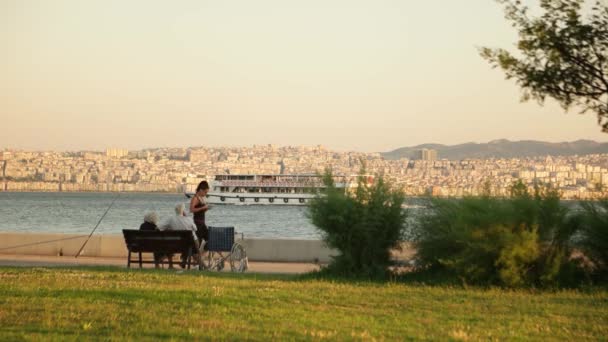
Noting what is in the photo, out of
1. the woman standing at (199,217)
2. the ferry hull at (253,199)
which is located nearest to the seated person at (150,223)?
the woman standing at (199,217)

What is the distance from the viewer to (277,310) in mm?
9516

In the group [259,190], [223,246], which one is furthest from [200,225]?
[259,190]

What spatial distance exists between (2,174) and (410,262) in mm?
160654

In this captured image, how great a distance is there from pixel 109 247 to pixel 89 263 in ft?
7.81

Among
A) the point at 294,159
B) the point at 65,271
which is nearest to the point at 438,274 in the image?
the point at 65,271

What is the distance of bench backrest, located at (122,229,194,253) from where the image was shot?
1473 centimetres

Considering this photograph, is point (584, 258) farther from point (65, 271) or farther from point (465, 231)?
point (65, 271)

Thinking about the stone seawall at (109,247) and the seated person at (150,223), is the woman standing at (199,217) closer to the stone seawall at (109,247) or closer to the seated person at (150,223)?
the seated person at (150,223)

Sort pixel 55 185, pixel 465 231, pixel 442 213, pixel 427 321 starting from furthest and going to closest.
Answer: pixel 55 185 → pixel 442 213 → pixel 465 231 → pixel 427 321

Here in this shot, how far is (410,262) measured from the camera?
44.2 feet

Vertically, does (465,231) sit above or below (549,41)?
below

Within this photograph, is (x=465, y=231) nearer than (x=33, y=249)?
Yes

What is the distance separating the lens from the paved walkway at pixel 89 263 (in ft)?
53.0

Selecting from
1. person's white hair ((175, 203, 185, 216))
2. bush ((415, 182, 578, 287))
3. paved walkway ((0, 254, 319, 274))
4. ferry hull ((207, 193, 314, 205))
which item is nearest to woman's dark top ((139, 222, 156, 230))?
person's white hair ((175, 203, 185, 216))
